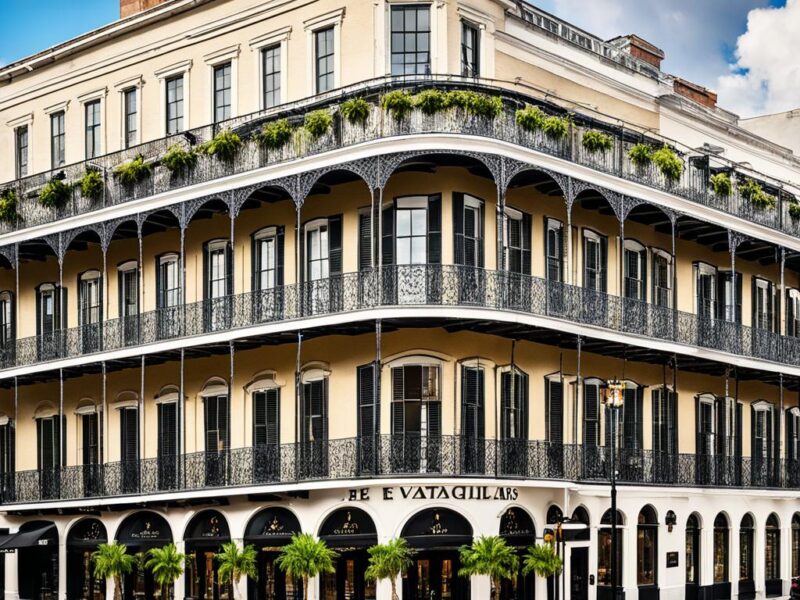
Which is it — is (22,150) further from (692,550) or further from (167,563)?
(692,550)

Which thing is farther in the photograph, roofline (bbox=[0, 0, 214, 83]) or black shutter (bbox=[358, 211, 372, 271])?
roofline (bbox=[0, 0, 214, 83])

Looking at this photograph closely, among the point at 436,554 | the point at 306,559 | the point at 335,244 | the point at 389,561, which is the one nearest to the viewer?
the point at 389,561

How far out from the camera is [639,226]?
131 feet

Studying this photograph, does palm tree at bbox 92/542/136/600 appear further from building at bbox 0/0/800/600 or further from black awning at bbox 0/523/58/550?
black awning at bbox 0/523/58/550

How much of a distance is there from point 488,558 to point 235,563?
19.1 feet

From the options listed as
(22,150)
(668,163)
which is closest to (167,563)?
(668,163)

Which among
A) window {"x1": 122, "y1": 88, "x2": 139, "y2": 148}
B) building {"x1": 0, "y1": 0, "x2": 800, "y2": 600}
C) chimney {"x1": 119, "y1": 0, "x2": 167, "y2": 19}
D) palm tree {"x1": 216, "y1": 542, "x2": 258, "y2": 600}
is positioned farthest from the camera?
chimney {"x1": 119, "y1": 0, "x2": 167, "y2": 19}

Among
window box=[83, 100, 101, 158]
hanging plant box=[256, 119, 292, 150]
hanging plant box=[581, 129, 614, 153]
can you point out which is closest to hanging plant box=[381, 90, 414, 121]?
hanging plant box=[256, 119, 292, 150]

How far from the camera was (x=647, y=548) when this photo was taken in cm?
3844

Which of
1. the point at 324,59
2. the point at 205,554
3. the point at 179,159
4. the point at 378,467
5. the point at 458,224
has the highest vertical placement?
the point at 324,59

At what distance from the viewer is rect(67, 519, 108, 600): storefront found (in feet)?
130

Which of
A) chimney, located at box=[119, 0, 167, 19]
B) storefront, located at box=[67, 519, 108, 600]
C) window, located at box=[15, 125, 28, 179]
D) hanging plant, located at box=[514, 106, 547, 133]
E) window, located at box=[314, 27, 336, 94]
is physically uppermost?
chimney, located at box=[119, 0, 167, 19]

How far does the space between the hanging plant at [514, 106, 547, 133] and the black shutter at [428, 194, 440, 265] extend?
232cm

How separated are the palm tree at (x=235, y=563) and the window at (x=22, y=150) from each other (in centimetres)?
1512
